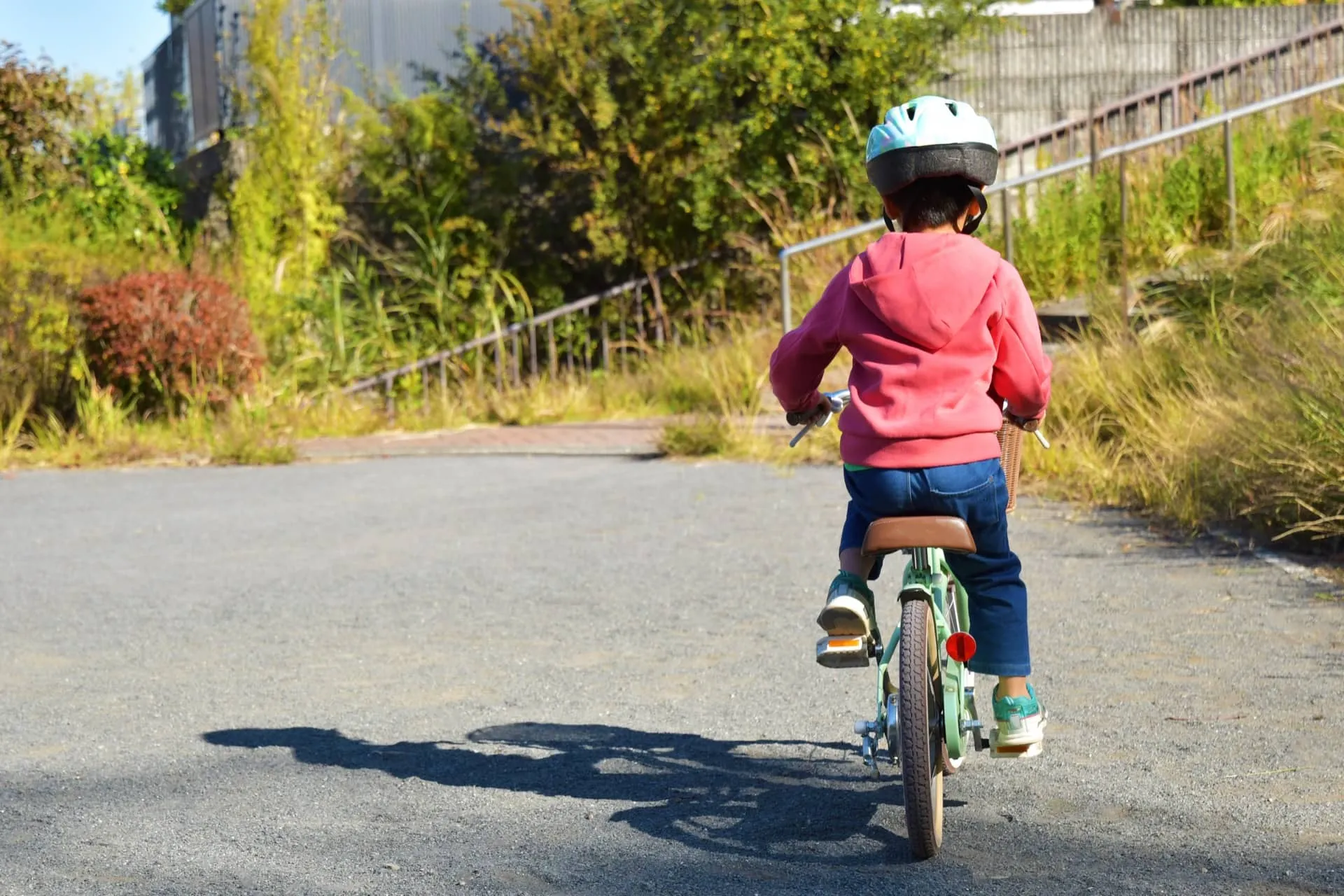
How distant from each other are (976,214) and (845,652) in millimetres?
1095

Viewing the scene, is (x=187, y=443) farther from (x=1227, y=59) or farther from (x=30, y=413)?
(x=1227, y=59)

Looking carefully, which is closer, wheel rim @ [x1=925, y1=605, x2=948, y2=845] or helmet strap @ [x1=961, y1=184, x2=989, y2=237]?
wheel rim @ [x1=925, y1=605, x2=948, y2=845]

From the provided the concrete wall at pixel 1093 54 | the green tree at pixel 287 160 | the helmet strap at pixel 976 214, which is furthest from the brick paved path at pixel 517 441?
the helmet strap at pixel 976 214

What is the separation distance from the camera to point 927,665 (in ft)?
12.3

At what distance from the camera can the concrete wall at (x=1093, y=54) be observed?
17438 millimetres

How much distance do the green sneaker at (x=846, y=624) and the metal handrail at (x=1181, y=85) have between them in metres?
13.0

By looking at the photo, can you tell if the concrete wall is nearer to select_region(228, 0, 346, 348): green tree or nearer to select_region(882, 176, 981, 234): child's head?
select_region(228, 0, 346, 348): green tree

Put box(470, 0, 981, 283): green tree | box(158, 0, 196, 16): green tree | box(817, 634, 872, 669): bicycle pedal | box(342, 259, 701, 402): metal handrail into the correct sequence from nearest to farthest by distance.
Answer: box(817, 634, 872, 669): bicycle pedal, box(470, 0, 981, 283): green tree, box(342, 259, 701, 402): metal handrail, box(158, 0, 196, 16): green tree

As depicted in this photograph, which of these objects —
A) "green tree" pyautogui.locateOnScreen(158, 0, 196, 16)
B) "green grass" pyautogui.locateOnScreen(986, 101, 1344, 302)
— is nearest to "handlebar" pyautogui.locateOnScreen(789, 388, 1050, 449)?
"green grass" pyautogui.locateOnScreen(986, 101, 1344, 302)

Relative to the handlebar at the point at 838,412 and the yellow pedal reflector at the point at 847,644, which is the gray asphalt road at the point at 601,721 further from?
the handlebar at the point at 838,412

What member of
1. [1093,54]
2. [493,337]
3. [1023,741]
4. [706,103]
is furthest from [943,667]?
[1093,54]

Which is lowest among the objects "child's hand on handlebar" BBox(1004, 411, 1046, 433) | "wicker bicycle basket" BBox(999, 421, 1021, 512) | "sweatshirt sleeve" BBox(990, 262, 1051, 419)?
"wicker bicycle basket" BBox(999, 421, 1021, 512)

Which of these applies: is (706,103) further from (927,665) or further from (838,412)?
(927,665)

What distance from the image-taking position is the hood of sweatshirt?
386cm
